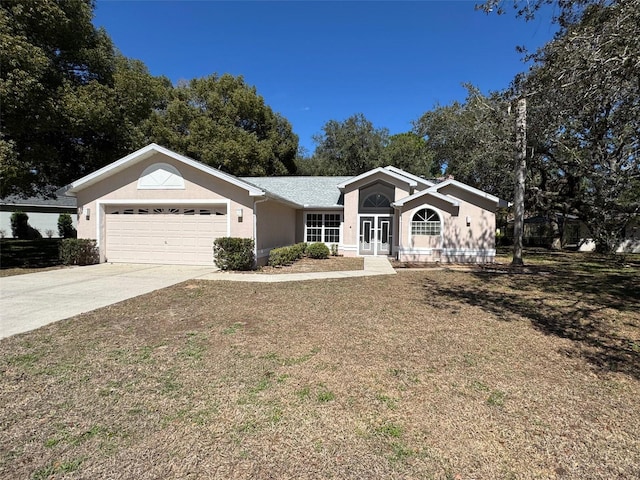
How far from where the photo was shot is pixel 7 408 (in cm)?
351

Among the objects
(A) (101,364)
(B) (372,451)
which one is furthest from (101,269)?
(B) (372,451)

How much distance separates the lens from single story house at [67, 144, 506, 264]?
13602 mm

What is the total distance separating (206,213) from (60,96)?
22.1ft

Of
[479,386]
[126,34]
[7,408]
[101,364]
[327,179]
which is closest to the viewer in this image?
[7,408]

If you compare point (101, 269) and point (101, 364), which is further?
point (101, 269)

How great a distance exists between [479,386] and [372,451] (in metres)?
1.82

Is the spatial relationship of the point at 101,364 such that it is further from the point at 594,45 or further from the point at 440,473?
the point at 594,45

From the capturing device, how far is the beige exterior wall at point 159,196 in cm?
1348

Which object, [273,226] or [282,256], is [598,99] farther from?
[273,226]

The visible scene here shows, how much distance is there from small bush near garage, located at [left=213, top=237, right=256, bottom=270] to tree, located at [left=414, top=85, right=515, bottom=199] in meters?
9.99

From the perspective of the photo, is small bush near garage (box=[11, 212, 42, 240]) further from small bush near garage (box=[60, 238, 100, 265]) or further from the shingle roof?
the shingle roof

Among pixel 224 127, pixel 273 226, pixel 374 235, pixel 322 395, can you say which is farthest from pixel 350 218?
pixel 224 127

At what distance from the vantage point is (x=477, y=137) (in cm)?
1858

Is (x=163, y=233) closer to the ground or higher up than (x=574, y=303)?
higher up
